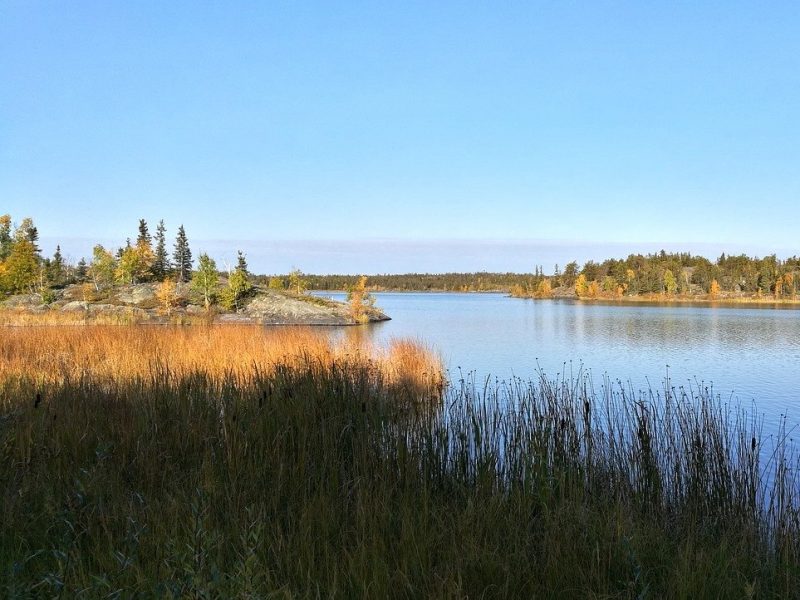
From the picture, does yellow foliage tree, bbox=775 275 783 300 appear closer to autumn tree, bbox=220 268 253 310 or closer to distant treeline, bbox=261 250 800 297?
distant treeline, bbox=261 250 800 297

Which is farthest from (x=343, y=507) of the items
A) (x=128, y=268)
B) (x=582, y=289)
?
(x=582, y=289)

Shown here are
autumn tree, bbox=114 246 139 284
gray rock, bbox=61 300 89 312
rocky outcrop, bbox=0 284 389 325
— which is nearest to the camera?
gray rock, bbox=61 300 89 312

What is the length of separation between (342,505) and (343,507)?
0.04 m

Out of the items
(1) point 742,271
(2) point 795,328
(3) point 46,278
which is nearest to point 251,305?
(3) point 46,278

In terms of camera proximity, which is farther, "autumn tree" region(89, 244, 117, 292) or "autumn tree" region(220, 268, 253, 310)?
"autumn tree" region(89, 244, 117, 292)

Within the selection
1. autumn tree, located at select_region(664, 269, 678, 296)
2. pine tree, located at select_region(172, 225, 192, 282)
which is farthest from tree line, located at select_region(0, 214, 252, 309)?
autumn tree, located at select_region(664, 269, 678, 296)

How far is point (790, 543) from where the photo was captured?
13.0 ft

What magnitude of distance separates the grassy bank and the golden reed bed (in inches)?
78.4

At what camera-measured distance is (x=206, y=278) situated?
44375mm

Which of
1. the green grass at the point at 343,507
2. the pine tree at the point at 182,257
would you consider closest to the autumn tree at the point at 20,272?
the pine tree at the point at 182,257

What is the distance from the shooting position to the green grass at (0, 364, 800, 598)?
2760 millimetres

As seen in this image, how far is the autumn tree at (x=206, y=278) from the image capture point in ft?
145

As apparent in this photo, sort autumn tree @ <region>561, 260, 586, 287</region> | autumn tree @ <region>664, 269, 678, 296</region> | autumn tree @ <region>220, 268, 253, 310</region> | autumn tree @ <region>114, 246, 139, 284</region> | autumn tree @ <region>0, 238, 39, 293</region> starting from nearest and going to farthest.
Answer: autumn tree @ <region>220, 268, 253, 310</region> → autumn tree @ <region>0, 238, 39, 293</region> → autumn tree @ <region>114, 246, 139, 284</region> → autumn tree @ <region>664, 269, 678, 296</region> → autumn tree @ <region>561, 260, 586, 287</region>

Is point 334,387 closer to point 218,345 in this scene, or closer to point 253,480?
point 253,480
